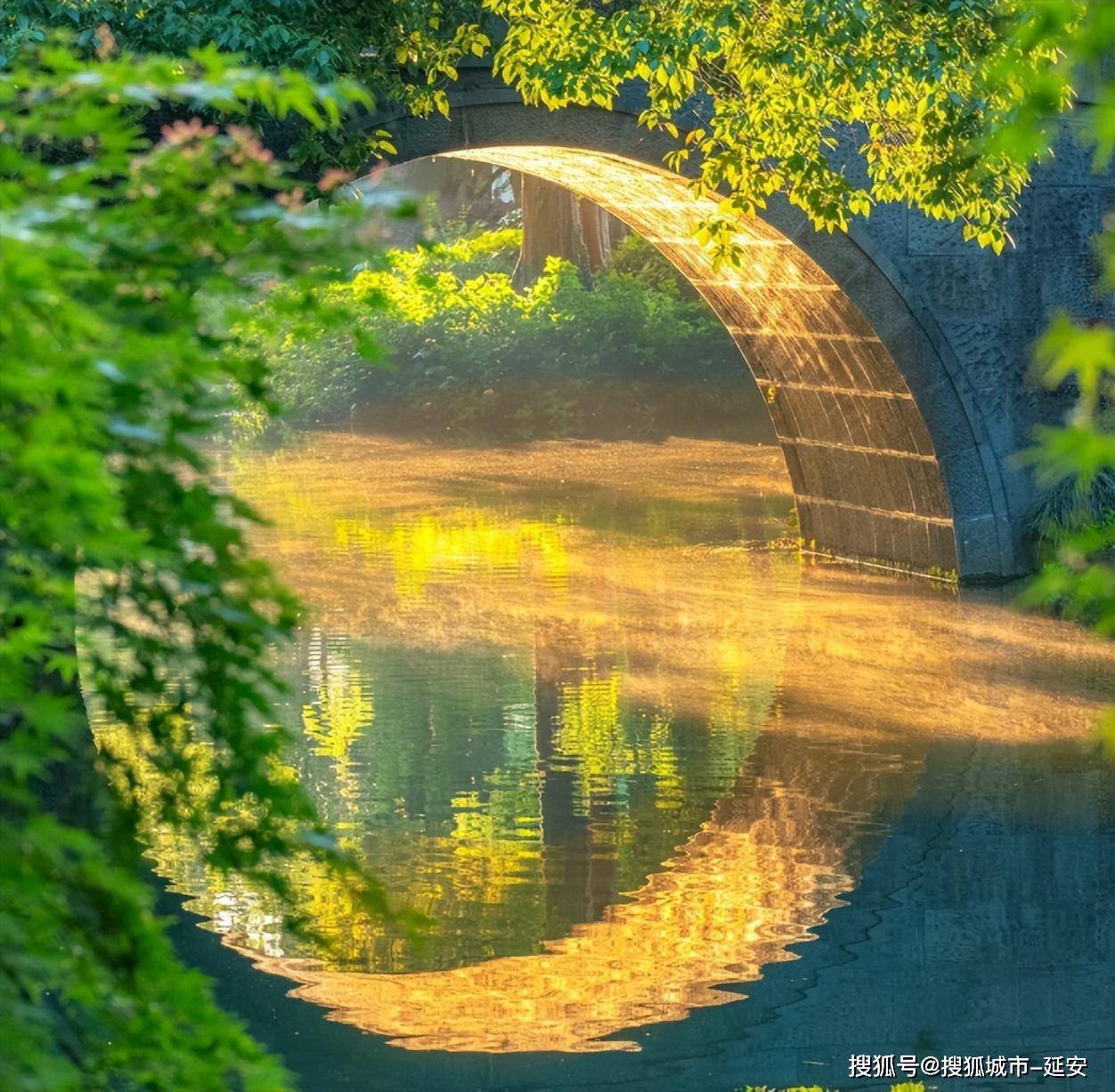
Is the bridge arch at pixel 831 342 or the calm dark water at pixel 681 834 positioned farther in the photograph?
the bridge arch at pixel 831 342

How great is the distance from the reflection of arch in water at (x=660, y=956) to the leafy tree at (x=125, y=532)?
11.9 ft

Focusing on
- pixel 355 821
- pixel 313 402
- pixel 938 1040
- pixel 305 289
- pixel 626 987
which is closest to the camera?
pixel 305 289

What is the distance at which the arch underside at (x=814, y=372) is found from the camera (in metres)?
13.2

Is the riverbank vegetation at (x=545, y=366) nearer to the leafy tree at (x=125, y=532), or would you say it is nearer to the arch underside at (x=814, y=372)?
the arch underside at (x=814, y=372)

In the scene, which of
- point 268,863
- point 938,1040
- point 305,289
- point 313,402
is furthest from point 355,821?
point 313,402

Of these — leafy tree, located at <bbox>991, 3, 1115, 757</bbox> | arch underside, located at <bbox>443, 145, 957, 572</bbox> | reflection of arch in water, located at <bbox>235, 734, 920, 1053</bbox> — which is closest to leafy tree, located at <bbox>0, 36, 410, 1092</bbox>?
leafy tree, located at <bbox>991, 3, 1115, 757</bbox>

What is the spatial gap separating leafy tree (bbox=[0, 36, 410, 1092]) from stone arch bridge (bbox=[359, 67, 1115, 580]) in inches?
386

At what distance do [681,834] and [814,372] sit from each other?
6940 mm

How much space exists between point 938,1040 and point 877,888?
4.67ft

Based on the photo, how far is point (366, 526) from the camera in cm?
1784

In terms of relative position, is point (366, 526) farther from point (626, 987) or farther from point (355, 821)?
point (626, 987)

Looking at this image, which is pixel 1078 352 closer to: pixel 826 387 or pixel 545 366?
pixel 826 387

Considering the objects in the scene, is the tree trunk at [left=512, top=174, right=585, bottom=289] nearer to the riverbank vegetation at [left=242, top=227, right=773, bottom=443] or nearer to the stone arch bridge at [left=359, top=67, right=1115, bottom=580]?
the riverbank vegetation at [left=242, top=227, right=773, bottom=443]

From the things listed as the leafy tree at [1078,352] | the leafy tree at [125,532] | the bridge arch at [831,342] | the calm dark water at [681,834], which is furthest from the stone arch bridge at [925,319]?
the leafy tree at [1078,352]
